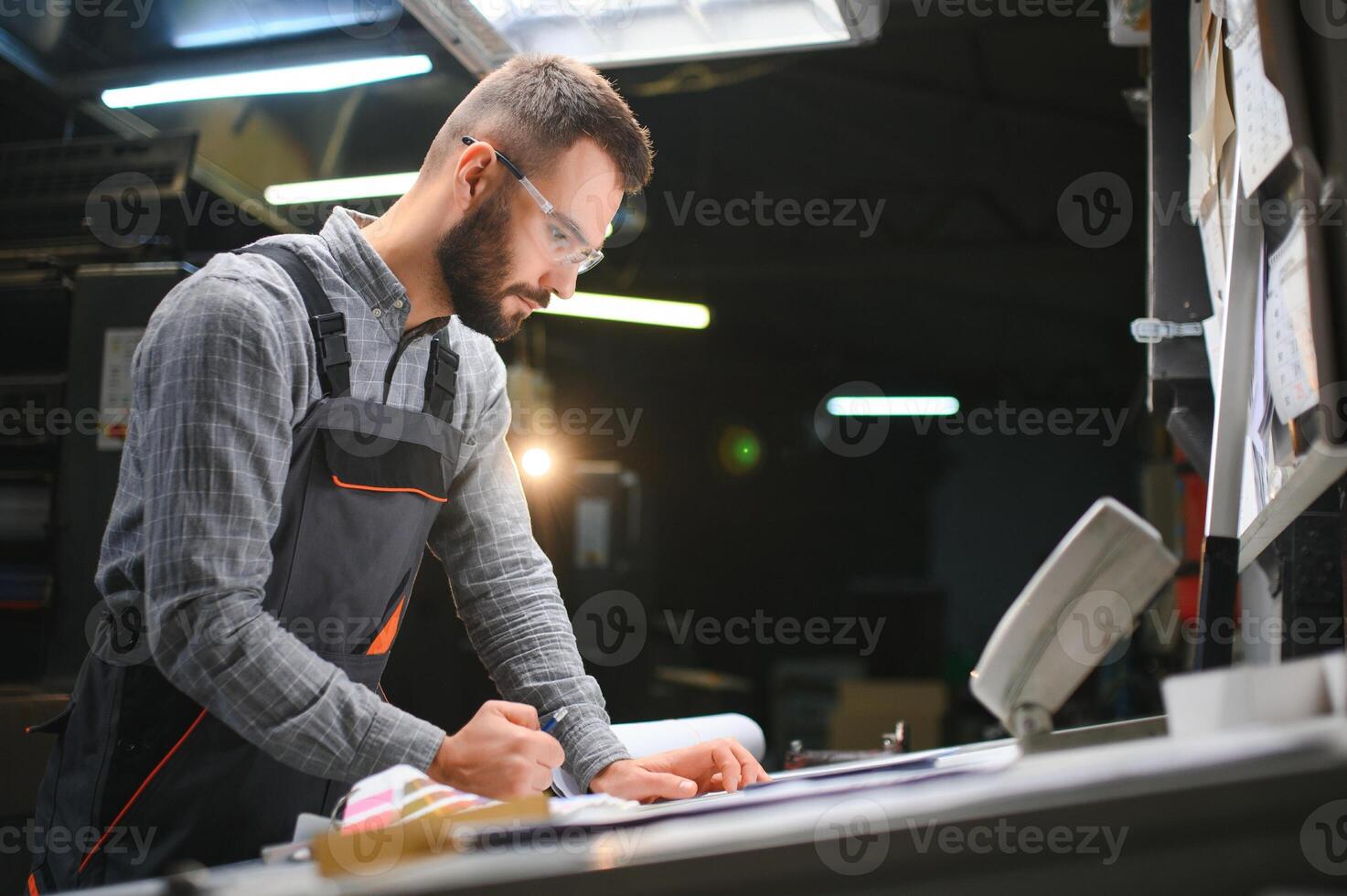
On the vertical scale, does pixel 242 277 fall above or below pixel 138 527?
above

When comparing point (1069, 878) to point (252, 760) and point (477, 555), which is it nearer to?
point (252, 760)

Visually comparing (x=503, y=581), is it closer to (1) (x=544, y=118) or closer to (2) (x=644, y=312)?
(1) (x=544, y=118)

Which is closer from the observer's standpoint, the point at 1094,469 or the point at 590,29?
the point at 590,29

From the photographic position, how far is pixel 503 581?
1.61 m

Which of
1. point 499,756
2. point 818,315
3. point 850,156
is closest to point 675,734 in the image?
point 499,756

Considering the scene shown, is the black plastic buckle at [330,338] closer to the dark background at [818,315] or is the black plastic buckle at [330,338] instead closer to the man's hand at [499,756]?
Answer: the man's hand at [499,756]

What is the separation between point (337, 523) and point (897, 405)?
7.14 meters

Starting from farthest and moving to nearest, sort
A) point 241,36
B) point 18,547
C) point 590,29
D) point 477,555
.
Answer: point 241,36, point 18,547, point 590,29, point 477,555

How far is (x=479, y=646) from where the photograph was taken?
164cm

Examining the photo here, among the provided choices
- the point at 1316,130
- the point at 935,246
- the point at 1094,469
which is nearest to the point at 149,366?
the point at 1316,130

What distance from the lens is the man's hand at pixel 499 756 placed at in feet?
3.59

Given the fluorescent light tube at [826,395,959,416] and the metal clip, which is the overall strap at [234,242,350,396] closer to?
the metal clip

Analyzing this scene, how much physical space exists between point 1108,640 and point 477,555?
1.05 metres

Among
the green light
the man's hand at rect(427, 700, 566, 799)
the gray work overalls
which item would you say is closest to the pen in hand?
the gray work overalls
